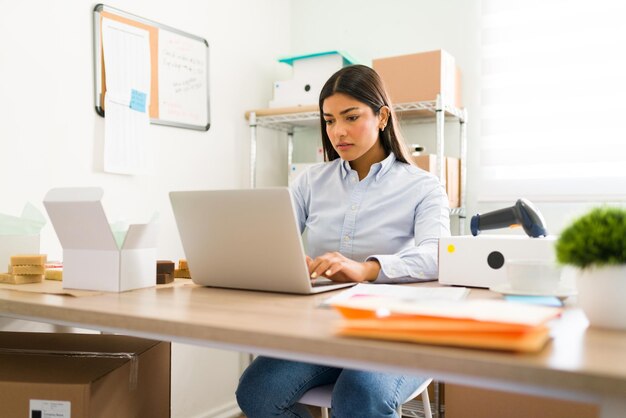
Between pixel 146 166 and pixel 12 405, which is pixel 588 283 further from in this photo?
pixel 146 166

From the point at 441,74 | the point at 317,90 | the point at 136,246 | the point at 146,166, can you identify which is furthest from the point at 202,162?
the point at 136,246

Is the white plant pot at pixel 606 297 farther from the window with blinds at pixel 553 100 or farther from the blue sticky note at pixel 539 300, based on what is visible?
the window with blinds at pixel 553 100

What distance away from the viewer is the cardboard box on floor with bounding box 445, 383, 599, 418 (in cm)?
198

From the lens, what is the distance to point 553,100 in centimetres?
249

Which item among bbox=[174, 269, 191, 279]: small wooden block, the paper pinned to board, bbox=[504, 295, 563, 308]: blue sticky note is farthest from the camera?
the paper pinned to board

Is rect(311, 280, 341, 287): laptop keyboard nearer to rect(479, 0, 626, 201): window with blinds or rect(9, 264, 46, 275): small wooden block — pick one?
rect(9, 264, 46, 275): small wooden block

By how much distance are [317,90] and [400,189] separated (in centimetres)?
120

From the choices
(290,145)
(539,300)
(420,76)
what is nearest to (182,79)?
(290,145)

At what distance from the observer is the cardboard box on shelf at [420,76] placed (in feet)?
7.85

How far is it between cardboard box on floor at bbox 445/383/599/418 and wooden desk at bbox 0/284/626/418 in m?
1.13

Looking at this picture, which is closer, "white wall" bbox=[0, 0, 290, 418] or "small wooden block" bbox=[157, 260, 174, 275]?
"small wooden block" bbox=[157, 260, 174, 275]

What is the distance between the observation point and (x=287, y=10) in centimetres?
320

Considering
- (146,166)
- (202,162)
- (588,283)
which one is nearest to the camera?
(588,283)

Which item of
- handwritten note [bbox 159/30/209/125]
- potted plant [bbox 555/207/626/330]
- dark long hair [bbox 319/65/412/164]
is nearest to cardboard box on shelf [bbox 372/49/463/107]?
dark long hair [bbox 319/65/412/164]
